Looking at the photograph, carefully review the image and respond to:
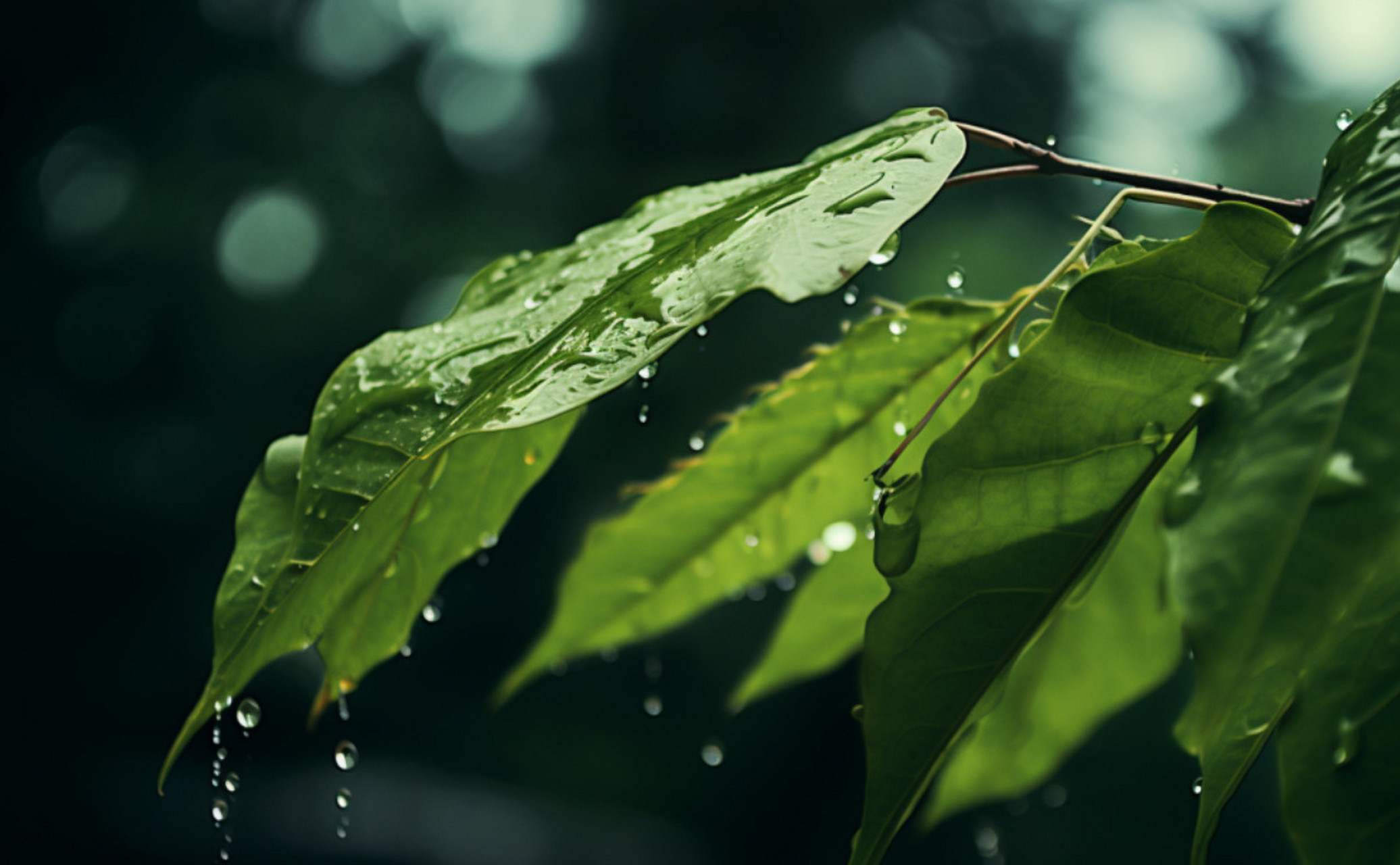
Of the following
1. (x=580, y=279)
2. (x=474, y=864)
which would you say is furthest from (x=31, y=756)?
(x=580, y=279)

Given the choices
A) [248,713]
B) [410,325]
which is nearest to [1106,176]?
[248,713]

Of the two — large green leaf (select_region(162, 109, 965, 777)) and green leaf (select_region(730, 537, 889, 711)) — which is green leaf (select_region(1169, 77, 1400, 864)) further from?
green leaf (select_region(730, 537, 889, 711))

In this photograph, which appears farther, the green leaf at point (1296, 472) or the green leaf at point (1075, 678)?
the green leaf at point (1075, 678)

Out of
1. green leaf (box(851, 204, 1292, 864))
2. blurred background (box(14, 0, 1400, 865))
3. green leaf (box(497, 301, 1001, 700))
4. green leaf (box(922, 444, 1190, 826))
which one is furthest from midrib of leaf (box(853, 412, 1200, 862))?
blurred background (box(14, 0, 1400, 865))

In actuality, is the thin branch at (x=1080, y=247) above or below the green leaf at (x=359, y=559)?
above

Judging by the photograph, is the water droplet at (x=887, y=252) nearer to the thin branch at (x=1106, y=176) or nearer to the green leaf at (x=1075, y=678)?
the thin branch at (x=1106, y=176)

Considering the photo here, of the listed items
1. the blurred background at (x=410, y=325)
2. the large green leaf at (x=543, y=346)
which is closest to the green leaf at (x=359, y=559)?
the large green leaf at (x=543, y=346)
